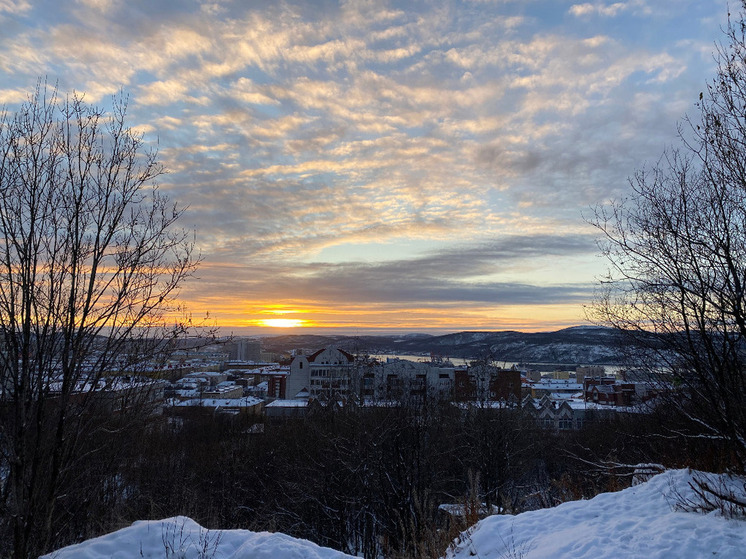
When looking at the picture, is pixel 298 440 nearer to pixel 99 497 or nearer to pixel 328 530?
pixel 328 530

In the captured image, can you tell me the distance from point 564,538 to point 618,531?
2.38 ft

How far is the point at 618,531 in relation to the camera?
19.4ft

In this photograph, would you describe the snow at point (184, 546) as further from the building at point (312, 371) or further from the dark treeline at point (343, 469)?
the building at point (312, 371)

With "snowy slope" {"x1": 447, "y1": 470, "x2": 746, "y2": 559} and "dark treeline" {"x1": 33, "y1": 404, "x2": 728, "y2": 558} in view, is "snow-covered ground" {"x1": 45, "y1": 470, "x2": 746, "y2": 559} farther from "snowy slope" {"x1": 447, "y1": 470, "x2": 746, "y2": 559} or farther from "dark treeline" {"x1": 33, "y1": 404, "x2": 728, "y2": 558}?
"dark treeline" {"x1": 33, "y1": 404, "x2": 728, "y2": 558}

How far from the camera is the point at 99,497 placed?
14477 mm

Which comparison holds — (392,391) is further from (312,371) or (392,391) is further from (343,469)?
(312,371)

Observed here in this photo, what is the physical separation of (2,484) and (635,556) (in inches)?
296

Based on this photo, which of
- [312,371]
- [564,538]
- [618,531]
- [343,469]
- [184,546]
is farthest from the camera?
[312,371]

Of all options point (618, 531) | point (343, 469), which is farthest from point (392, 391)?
point (618, 531)

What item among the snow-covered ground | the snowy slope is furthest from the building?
the snow-covered ground

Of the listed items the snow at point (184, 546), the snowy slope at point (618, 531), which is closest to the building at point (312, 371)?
the snowy slope at point (618, 531)

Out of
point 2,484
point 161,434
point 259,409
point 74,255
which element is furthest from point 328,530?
point 259,409

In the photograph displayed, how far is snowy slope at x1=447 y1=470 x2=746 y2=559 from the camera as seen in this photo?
4.94m

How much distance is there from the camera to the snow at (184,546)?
524cm
